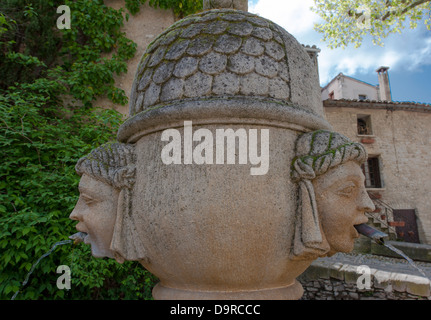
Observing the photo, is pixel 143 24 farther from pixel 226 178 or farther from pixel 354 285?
pixel 354 285

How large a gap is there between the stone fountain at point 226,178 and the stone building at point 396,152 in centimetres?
1083

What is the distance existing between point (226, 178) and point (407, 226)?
12543 millimetres

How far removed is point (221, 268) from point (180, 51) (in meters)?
1.14

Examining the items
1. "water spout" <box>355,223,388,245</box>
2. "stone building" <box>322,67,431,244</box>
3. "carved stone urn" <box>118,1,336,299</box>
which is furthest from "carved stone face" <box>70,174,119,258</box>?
"stone building" <box>322,67,431,244</box>

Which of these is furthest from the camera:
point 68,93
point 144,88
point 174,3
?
point 174,3

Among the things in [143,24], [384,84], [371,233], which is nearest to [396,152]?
[384,84]

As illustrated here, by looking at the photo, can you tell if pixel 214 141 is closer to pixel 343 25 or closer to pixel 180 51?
pixel 180 51

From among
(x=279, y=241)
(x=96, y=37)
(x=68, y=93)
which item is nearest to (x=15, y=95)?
(x=68, y=93)

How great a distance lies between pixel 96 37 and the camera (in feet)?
15.9

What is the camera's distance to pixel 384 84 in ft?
51.2

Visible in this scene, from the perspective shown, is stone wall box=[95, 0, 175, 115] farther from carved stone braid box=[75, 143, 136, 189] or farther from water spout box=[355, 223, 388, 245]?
water spout box=[355, 223, 388, 245]

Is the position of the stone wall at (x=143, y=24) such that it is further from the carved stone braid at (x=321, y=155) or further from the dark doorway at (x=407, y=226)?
the dark doorway at (x=407, y=226)

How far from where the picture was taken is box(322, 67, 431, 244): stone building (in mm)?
11242

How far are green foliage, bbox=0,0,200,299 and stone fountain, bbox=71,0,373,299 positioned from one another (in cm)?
170
